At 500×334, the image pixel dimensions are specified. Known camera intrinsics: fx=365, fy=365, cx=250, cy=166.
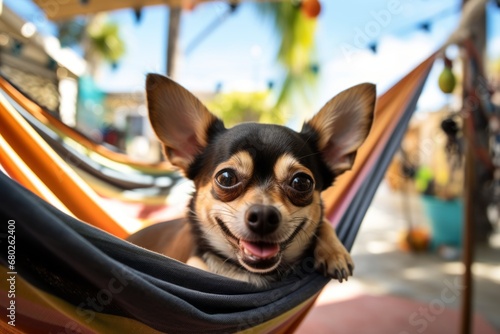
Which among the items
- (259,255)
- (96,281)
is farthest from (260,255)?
(96,281)

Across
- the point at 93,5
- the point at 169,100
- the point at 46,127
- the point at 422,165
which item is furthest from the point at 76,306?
the point at 422,165

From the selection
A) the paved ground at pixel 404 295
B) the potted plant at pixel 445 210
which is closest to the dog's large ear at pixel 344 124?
the paved ground at pixel 404 295

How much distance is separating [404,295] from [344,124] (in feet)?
7.69

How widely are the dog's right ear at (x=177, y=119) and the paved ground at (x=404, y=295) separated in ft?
4.90

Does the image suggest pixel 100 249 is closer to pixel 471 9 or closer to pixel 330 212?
pixel 330 212

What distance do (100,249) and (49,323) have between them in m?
0.18

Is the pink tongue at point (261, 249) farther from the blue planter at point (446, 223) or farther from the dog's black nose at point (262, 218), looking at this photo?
the blue planter at point (446, 223)

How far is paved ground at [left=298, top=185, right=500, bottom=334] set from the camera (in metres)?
2.27

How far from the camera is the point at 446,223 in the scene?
435cm

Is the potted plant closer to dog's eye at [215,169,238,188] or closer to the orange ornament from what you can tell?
the orange ornament

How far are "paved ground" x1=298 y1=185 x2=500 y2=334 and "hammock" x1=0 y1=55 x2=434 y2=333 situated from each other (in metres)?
1.47

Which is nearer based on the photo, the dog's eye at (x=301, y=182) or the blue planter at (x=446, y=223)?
the dog's eye at (x=301, y=182)

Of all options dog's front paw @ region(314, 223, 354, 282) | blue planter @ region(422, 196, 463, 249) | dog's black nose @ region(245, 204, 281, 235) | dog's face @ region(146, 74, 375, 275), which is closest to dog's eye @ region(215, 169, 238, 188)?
dog's face @ region(146, 74, 375, 275)

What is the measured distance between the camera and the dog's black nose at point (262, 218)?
0.79 meters
